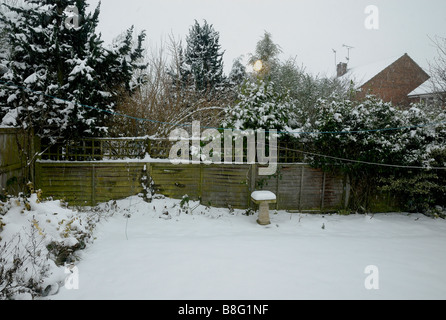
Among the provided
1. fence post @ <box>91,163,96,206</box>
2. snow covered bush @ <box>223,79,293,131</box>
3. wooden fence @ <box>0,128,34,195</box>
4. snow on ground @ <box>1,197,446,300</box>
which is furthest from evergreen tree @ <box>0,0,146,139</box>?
snow covered bush @ <box>223,79,293,131</box>

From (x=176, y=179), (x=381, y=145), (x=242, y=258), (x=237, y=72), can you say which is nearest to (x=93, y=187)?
(x=176, y=179)

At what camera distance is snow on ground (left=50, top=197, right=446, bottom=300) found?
3.02m

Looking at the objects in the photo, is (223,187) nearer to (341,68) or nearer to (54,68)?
(54,68)

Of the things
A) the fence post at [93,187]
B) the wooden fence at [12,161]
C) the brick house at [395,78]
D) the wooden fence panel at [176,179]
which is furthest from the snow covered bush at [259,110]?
the brick house at [395,78]

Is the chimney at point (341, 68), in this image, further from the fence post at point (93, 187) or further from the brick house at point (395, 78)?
the fence post at point (93, 187)

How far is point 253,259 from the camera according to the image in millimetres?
3865

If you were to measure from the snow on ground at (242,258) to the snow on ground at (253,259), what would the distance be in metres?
0.01

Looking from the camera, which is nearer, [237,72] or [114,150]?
[114,150]

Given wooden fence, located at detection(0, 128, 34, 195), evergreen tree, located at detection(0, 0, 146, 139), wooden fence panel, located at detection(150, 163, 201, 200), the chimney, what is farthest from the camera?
the chimney

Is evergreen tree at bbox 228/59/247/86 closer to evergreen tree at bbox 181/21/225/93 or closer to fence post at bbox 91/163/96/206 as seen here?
evergreen tree at bbox 181/21/225/93

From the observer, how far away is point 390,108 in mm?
6672

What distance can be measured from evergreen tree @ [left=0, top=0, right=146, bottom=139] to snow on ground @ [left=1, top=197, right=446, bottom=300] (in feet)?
8.47

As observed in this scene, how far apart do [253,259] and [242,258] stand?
18 cm
